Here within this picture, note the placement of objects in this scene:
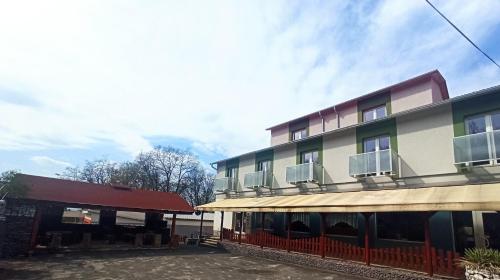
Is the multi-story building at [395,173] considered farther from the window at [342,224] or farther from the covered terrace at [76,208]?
the covered terrace at [76,208]

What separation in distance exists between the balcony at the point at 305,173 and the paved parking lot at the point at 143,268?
16.6ft

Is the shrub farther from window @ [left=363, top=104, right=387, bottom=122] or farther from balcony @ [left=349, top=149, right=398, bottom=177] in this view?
window @ [left=363, top=104, right=387, bottom=122]

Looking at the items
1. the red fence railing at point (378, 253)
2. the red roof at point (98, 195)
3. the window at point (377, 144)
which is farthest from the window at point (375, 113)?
the red roof at point (98, 195)

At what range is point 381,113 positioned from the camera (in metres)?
20.4

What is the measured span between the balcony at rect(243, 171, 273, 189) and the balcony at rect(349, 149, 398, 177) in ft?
24.7

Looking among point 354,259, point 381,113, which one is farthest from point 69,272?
point 381,113

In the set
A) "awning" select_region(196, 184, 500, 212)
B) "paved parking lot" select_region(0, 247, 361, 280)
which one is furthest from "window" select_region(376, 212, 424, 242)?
"paved parking lot" select_region(0, 247, 361, 280)

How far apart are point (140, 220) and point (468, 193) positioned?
2956 centimetres

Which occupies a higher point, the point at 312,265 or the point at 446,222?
the point at 446,222

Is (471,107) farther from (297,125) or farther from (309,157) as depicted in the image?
(297,125)

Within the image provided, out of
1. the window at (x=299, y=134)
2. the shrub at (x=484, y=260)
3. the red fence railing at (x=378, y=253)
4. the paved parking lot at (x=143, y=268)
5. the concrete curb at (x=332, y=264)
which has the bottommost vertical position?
the paved parking lot at (x=143, y=268)

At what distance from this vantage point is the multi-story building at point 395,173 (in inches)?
487

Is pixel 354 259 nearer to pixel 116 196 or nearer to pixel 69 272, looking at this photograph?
pixel 69 272

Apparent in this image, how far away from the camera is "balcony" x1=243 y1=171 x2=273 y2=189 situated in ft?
76.4
